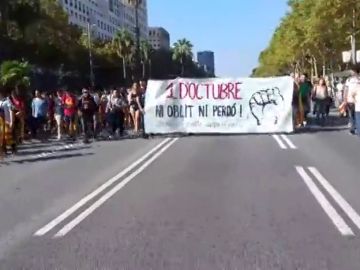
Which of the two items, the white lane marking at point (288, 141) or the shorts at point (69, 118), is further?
the shorts at point (69, 118)

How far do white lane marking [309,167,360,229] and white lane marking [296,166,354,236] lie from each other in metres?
0.13

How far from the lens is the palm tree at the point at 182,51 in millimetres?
152250

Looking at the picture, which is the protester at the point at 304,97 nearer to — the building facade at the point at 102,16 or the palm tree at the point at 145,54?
the palm tree at the point at 145,54

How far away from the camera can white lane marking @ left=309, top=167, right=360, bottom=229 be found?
854 cm

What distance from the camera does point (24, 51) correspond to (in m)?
57.9

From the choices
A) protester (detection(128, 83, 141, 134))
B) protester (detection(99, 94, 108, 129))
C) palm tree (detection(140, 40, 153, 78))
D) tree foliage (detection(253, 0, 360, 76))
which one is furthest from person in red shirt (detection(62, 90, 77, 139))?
palm tree (detection(140, 40, 153, 78))

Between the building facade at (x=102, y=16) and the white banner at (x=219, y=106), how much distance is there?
94.8 m

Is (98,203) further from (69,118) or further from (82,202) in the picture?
(69,118)

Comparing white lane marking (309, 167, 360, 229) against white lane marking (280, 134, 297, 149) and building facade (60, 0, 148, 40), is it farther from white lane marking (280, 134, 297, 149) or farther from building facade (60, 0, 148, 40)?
building facade (60, 0, 148, 40)

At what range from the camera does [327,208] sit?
9.19m

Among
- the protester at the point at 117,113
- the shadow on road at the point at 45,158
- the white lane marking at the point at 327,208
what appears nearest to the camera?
the white lane marking at the point at 327,208

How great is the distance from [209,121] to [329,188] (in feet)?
41.4

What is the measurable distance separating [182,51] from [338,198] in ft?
478

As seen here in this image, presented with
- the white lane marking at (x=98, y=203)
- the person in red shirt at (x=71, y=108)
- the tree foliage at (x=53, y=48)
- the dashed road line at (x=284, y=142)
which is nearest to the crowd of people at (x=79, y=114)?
the person in red shirt at (x=71, y=108)
